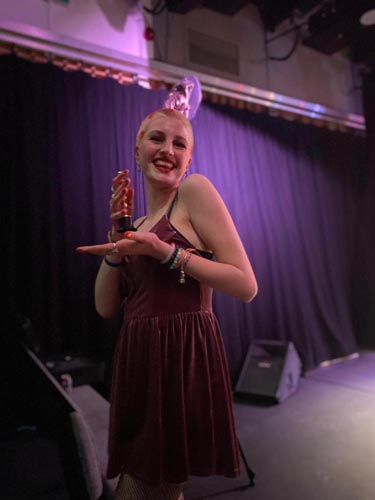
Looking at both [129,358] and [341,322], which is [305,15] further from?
[129,358]

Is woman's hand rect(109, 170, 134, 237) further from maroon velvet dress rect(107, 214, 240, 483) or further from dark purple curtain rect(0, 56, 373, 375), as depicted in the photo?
dark purple curtain rect(0, 56, 373, 375)

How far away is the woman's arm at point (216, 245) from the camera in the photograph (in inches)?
31.8

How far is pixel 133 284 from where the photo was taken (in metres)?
0.92

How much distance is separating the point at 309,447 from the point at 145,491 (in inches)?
53.1

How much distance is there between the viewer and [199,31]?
302 cm

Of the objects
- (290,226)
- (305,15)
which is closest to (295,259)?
(290,226)

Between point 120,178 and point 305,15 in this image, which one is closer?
point 120,178

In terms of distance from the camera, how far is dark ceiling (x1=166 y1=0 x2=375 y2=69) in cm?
285

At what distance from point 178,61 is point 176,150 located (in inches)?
91.3

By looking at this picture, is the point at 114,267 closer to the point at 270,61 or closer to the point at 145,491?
the point at 145,491

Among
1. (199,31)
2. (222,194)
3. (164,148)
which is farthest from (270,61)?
(164,148)

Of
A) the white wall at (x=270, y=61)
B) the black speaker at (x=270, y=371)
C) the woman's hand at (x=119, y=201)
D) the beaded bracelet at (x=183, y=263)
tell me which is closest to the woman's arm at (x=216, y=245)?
the beaded bracelet at (x=183, y=263)

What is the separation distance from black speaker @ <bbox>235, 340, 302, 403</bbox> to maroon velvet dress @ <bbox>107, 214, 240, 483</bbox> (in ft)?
5.93

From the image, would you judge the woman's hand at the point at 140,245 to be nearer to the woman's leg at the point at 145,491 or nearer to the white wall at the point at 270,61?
the woman's leg at the point at 145,491
